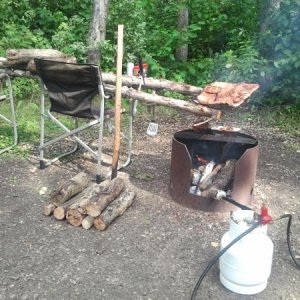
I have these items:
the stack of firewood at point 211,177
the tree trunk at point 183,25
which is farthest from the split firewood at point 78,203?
the tree trunk at point 183,25

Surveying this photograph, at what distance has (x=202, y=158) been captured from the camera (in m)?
3.93

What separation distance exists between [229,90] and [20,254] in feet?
6.73

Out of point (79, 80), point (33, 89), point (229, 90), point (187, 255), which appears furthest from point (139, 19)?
point (187, 255)

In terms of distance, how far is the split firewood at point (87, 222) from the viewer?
321 centimetres

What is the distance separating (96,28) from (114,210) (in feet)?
13.8

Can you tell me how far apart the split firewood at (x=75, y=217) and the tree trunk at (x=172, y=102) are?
46.9 inches

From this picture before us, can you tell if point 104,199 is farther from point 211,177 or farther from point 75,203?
point 211,177

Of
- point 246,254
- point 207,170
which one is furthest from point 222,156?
point 246,254

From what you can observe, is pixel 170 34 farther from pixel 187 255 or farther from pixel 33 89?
pixel 187 255

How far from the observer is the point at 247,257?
8.04 ft

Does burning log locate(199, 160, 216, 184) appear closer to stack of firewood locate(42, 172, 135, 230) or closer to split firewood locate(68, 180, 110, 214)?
stack of firewood locate(42, 172, 135, 230)

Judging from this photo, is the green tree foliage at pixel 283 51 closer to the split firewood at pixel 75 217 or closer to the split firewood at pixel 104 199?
the split firewood at pixel 104 199

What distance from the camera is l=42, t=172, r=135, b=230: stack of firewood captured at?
322 centimetres

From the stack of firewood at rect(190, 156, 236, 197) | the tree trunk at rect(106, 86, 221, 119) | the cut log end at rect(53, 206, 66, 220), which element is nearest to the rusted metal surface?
the stack of firewood at rect(190, 156, 236, 197)
